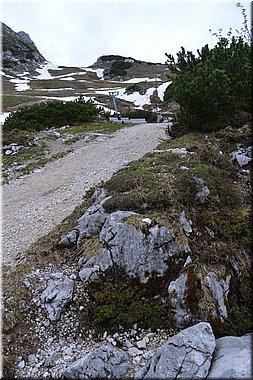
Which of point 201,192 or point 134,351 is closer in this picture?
point 134,351

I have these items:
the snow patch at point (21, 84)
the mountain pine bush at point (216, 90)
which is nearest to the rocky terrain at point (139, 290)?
the mountain pine bush at point (216, 90)

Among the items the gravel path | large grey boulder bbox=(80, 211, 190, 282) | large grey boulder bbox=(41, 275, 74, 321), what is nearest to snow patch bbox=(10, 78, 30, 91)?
the gravel path

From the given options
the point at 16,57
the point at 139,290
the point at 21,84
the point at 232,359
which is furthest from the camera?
the point at 16,57

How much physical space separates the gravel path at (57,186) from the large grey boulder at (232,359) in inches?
182

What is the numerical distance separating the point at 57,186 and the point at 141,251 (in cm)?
655

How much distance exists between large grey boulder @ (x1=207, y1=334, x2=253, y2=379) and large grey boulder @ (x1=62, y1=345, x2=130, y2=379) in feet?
4.21

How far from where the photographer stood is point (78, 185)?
1204 centimetres

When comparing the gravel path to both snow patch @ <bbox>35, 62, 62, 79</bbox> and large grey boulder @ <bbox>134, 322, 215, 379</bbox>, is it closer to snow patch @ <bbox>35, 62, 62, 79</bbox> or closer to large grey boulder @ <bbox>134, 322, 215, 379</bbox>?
large grey boulder @ <bbox>134, 322, 215, 379</bbox>

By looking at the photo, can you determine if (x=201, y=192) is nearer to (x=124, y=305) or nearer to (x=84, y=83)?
(x=124, y=305)

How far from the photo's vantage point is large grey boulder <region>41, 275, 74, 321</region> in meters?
6.14

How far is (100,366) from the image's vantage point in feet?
16.8

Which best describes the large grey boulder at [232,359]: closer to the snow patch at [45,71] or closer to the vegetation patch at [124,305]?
the vegetation patch at [124,305]

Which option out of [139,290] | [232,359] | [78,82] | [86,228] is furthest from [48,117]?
[78,82]

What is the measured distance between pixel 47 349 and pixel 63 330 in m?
0.38
